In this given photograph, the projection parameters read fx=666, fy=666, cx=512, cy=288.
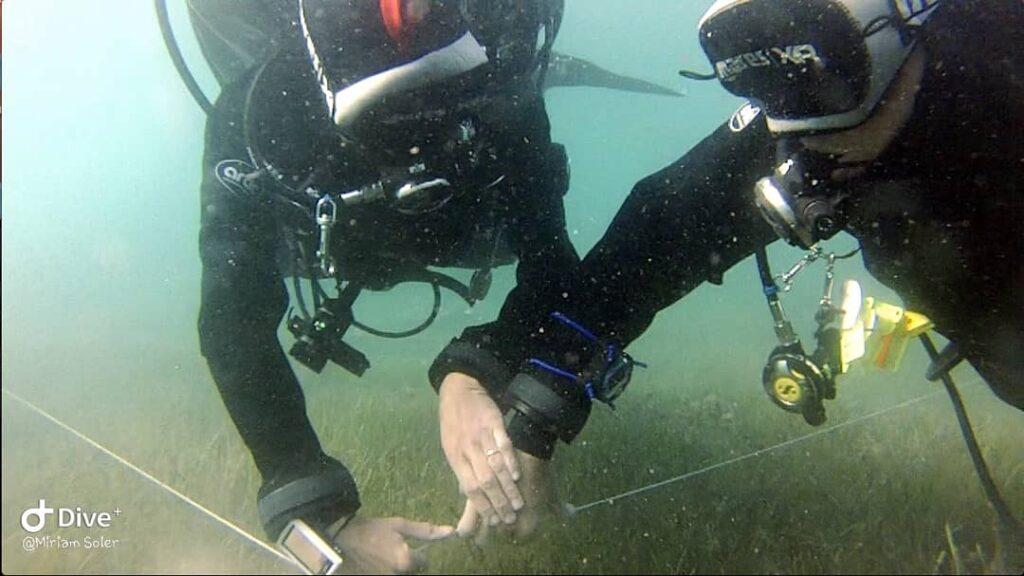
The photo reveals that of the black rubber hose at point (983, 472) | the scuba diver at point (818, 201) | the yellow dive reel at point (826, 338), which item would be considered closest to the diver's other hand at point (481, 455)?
the scuba diver at point (818, 201)

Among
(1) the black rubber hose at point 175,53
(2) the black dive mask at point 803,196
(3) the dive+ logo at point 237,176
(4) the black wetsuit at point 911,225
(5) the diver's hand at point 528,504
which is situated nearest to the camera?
(4) the black wetsuit at point 911,225

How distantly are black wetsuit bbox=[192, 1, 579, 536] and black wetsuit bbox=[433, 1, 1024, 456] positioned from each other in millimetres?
313

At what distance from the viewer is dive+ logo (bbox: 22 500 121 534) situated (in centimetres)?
209

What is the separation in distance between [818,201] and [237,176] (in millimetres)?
2225

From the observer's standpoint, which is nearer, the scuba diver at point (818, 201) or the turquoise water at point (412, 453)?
the scuba diver at point (818, 201)

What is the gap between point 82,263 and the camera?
11742 mm

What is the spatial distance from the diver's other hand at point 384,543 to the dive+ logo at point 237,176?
1422 mm

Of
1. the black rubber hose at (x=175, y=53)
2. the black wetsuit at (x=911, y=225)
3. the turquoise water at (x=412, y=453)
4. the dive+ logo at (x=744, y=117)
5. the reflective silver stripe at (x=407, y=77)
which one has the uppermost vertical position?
the black rubber hose at (x=175, y=53)

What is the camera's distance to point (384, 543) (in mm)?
2121

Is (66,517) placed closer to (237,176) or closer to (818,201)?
(237,176)

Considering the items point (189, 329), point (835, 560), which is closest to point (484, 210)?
point (835, 560)

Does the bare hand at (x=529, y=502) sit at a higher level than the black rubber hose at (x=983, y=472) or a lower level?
higher

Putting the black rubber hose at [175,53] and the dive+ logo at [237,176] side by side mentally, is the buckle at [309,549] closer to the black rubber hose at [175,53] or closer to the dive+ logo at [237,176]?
the dive+ logo at [237,176]

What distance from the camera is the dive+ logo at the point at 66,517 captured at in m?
2.09
